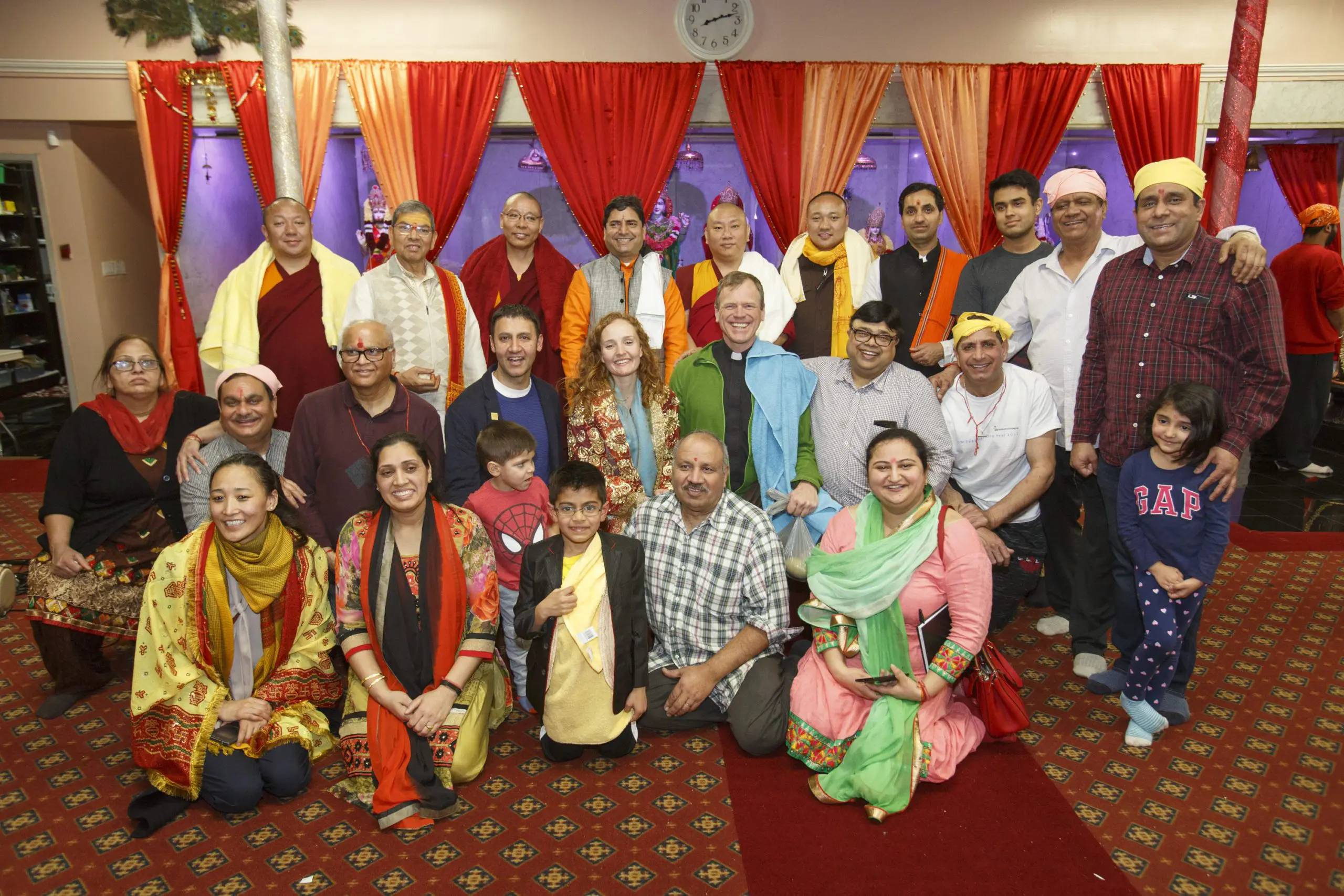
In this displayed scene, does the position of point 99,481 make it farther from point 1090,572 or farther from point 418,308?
point 1090,572

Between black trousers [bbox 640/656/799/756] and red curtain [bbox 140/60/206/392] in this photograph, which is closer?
black trousers [bbox 640/656/799/756]

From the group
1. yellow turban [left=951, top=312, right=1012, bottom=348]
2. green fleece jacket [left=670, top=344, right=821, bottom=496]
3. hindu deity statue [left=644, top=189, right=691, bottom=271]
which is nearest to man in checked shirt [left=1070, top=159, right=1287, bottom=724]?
yellow turban [left=951, top=312, right=1012, bottom=348]

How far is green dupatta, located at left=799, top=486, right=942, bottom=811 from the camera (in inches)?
101

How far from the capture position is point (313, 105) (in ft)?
20.2

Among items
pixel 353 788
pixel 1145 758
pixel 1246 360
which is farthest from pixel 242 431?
pixel 1246 360

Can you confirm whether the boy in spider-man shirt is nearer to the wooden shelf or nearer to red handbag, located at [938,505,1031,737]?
red handbag, located at [938,505,1031,737]

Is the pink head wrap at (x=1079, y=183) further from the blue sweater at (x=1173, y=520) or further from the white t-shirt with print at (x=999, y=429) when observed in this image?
the blue sweater at (x=1173, y=520)

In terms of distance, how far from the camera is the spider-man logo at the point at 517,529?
3141 mm

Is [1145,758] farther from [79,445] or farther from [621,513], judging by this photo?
[79,445]

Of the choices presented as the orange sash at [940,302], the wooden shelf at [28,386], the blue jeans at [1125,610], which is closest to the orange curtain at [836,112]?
the orange sash at [940,302]

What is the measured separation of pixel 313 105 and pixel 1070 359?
5.33 m

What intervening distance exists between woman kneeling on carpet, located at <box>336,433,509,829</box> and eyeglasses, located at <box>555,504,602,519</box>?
1.03 ft

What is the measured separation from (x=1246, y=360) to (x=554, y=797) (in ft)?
9.05

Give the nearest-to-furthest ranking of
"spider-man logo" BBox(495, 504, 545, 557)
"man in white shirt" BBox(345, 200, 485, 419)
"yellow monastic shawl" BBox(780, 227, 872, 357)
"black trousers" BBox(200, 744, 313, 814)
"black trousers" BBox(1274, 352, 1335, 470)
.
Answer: "black trousers" BBox(200, 744, 313, 814) → "spider-man logo" BBox(495, 504, 545, 557) → "man in white shirt" BBox(345, 200, 485, 419) → "yellow monastic shawl" BBox(780, 227, 872, 357) → "black trousers" BBox(1274, 352, 1335, 470)
